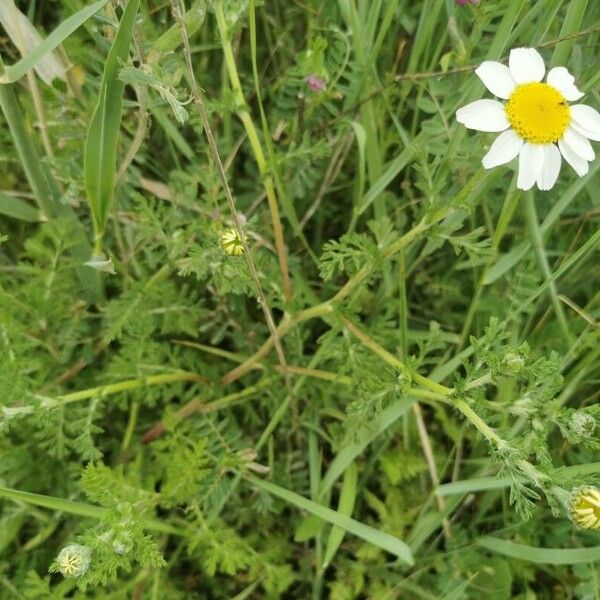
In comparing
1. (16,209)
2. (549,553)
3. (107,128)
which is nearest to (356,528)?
(549,553)

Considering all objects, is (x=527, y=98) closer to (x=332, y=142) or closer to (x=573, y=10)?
(x=573, y=10)

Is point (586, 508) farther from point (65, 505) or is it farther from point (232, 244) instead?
point (65, 505)

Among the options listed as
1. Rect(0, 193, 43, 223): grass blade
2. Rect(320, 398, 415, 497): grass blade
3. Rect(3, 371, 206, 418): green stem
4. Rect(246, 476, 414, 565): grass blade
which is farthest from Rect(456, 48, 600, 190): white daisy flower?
Rect(0, 193, 43, 223): grass blade

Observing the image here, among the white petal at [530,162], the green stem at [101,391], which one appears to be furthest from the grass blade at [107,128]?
the white petal at [530,162]

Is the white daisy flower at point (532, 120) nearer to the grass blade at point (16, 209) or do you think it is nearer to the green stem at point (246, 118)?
the green stem at point (246, 118)

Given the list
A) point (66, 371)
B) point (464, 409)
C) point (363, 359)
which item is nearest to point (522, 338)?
point (363, 359)

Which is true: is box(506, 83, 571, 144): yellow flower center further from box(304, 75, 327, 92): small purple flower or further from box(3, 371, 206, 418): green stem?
box(3, 371, 206, 418): green stem
